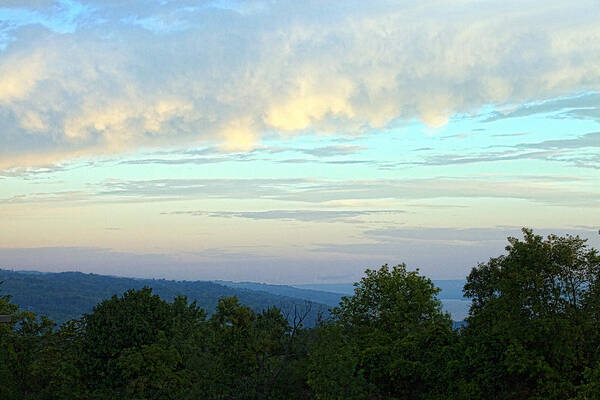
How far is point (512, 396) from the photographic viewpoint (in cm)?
2475

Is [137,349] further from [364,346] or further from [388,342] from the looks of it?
[388,342]

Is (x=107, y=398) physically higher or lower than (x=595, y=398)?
lower

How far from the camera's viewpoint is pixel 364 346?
3150 cm

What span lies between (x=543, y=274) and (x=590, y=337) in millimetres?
2996

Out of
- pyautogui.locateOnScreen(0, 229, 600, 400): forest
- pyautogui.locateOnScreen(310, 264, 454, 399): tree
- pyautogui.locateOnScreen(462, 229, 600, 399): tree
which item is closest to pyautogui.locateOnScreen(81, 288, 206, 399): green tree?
pyautogui.locateOnScreen(0, 229, 600, 400): forest


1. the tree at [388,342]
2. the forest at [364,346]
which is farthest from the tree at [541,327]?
the tree at [388,342]

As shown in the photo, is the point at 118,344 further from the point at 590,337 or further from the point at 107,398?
the point at 590,337

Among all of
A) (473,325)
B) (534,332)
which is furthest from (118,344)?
(534,332)

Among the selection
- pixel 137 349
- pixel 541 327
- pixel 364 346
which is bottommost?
pixel 137 349

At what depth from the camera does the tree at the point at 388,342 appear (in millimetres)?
25609

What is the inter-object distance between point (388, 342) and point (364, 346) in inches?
56.5

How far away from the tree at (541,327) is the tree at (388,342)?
2983 mm

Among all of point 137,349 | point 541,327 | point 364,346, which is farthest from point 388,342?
point 137,349

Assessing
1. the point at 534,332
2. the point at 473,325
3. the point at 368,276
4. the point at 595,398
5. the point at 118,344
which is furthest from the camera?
the point at 368,276
